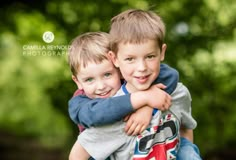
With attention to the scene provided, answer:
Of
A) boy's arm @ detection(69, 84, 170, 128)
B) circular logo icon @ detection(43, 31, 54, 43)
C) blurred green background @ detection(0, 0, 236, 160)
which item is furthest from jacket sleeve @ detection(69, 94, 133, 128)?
circular logo icon @ detection(43, 31, 54, 43)

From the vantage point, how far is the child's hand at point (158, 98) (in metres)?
3.22

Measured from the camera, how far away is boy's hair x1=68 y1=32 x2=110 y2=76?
10.8 feet

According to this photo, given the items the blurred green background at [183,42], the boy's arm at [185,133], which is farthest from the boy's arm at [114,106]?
the blurred green background at [183,42]

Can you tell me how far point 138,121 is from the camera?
321 centimetres

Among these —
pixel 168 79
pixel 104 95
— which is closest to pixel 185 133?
pixel 168 79

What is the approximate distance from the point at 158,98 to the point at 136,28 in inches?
14.5

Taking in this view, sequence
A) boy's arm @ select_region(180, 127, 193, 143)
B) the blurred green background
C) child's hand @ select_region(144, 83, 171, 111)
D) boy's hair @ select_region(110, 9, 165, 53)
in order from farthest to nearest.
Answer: the blurred green background, boy's arm @ select_region(180, 127, 193, 143), child's hand @ select_region(144, 83, 171, 111), boy's hair @ select_region(110, 9, 165, 53)

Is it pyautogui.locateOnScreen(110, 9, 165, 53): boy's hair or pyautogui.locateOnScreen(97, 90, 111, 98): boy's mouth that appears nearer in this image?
pyautogui.locateOnScreen(110, 9, 165, 53): boy's hair

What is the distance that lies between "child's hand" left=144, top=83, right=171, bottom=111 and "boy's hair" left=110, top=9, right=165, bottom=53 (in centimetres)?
23

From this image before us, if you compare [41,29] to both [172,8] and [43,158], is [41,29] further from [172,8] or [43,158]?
[43,158]

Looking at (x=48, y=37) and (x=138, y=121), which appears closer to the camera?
(x=138, y=121)

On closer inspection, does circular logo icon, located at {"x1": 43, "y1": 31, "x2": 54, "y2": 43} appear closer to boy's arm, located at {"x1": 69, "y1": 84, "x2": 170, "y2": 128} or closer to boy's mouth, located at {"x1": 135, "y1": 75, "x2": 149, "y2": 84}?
boy's arm, located at {"x1": 69, "y1": 84, "x2": 170, "y2": 128}

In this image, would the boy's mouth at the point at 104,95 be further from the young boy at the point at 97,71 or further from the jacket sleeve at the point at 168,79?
the jacket sleeve at the point at 168,79

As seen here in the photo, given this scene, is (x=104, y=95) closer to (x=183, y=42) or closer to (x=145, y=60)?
(x=145, y=60)
